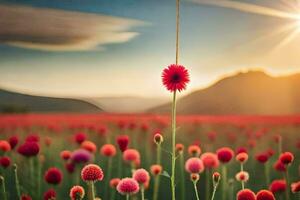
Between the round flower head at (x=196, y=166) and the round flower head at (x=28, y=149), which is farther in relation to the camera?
the round flower head at (x=196, y=166)

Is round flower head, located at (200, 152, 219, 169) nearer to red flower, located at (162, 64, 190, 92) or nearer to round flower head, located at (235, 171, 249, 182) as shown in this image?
round flower head, located at (235, 171, 249, 182)

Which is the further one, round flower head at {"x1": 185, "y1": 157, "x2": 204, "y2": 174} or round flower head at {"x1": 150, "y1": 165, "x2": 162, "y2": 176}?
round flower head at {"x1": 150, "y1": 165, "x2": 162, "y2": 176}

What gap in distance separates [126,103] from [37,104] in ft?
1.06

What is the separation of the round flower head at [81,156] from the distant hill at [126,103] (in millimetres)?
261

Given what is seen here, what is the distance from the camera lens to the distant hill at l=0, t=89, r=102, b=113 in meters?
1.80

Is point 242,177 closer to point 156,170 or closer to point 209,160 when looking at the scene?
point 209,160

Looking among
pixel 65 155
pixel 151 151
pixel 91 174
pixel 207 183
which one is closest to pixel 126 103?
pixel 151 151

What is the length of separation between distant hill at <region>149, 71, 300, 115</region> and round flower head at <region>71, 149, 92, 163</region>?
0.36 metres

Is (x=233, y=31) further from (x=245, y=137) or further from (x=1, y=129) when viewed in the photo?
(x=1, y=129)

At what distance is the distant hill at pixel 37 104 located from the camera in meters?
1.80

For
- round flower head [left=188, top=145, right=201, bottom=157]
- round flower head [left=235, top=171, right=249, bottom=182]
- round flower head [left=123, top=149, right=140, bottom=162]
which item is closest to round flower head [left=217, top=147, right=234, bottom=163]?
round flower head [left=235, top=171, right=249, bottom=182]

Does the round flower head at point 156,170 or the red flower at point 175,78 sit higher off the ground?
the red flower at point 175,78

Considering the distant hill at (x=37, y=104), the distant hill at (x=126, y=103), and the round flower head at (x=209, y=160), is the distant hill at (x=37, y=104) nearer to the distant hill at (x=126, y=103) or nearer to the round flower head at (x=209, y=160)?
the distant hill at (x=126, y=103)

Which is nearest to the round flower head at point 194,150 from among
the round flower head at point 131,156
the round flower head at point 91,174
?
the round flower head at point 131,156
